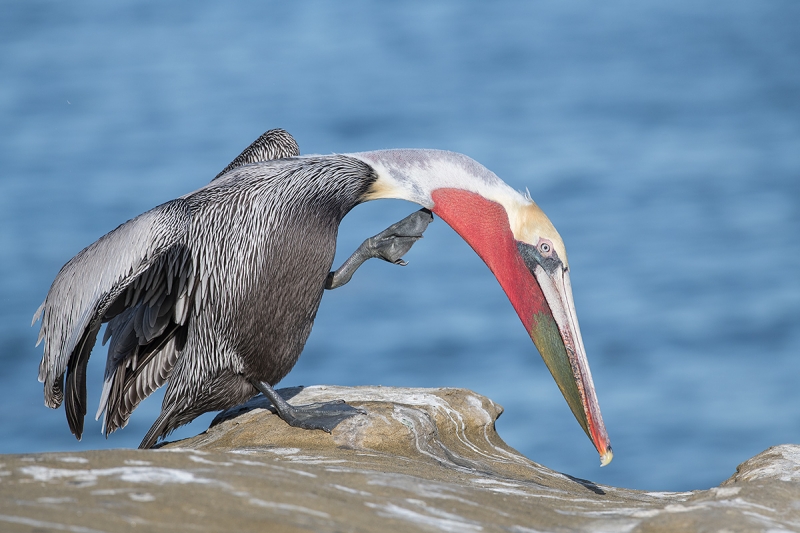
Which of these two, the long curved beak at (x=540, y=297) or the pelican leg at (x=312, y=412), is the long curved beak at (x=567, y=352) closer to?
the long curved beak at (x=540, y=297)

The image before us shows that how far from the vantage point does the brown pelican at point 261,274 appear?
4.17 meters

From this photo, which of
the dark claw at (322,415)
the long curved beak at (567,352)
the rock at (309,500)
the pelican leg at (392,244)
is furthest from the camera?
the pelican leg at (392,244)

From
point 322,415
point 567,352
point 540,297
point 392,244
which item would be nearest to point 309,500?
point 322,415

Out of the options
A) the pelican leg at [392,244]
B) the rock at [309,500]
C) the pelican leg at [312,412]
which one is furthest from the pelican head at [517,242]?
the pelican leg at [312,412]

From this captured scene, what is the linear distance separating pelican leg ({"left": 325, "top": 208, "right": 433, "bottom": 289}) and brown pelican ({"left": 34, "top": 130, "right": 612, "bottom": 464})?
332 mm

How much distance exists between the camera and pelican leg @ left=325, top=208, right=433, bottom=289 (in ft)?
15.8

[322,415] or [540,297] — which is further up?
[540,297]

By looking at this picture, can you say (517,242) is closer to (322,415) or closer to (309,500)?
(322,415)

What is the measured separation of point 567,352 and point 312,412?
1169 mm

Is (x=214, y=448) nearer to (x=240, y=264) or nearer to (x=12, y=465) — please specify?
(x=240, y=264)

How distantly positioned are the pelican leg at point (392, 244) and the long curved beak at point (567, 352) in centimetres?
83

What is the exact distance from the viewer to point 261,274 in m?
4.23

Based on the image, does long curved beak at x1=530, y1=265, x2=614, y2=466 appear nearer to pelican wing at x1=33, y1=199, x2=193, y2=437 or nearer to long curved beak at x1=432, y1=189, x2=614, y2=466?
long curved beak at x1=432, y1=189, x2=614, y2=466

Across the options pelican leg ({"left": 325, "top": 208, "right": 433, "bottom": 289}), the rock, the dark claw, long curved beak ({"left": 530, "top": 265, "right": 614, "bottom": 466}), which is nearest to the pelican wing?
the dark claw
